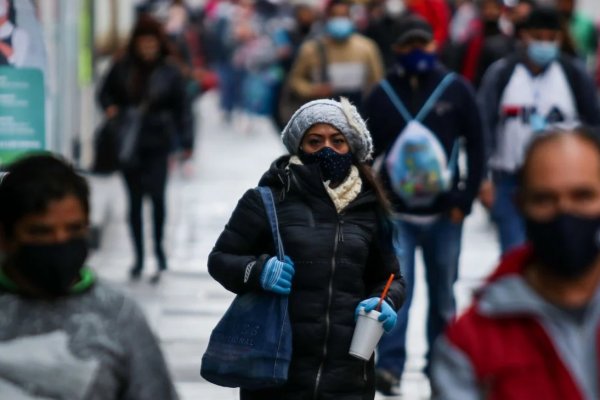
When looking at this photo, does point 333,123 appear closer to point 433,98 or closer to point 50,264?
point 50,264

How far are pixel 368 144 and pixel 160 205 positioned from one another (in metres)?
6.36

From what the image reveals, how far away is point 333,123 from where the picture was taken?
5.87 m

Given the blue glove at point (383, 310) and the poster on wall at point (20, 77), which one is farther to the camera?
the poster on wall at point (20, 77)

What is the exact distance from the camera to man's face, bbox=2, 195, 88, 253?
378cm

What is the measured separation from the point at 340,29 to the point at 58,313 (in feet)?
32.6

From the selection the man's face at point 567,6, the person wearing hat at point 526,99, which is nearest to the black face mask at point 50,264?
the person wearing hat at point 526,99

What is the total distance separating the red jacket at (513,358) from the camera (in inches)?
130

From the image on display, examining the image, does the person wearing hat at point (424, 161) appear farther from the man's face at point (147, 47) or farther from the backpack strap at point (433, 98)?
the man's face at point (147, 47)

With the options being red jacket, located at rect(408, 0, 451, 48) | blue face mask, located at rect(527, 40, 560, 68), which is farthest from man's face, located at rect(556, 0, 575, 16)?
blue face mask, located at rect(527, 40, 560, 68)

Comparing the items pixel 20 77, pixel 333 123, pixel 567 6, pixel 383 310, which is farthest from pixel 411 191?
pixel 567 6

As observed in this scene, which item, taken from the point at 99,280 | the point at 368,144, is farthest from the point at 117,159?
the point at 99,280

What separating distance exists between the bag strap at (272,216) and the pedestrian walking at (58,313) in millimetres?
1731

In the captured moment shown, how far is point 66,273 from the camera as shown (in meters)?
3.75

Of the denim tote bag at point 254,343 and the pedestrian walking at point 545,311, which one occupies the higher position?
the pedestrian walking at point 545,311
